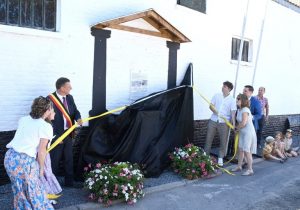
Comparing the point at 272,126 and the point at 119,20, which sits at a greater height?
the point at 119,20

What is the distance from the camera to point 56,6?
20.6 feet

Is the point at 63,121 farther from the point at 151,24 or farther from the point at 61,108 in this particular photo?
the point at 151,24

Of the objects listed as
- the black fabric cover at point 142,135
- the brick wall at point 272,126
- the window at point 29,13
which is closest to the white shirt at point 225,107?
the black fabric cover at point 142,135

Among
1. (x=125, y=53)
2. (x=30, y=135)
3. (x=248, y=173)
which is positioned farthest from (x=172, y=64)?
(x=30, y=135)

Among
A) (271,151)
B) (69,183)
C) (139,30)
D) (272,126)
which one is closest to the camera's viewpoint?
(69,183)

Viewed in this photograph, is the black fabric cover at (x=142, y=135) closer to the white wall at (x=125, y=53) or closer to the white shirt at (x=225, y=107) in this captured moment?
the white wall at (x=125, y=53)

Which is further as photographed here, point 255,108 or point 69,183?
point 255,108

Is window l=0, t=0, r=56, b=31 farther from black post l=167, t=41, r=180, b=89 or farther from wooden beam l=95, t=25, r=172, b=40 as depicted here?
black post l=167, t=41, r=180, b=89

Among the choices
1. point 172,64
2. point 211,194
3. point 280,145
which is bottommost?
point 211,194

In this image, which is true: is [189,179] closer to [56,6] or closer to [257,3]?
[56,6]

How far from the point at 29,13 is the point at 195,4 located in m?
4.72

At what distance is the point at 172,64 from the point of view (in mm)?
8484

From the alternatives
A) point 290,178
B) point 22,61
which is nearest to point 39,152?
point 22,61

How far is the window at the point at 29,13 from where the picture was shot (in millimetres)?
5691
